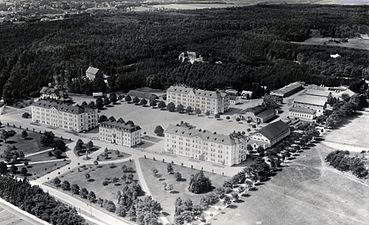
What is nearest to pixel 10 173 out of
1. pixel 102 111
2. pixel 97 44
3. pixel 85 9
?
pixel 102 111

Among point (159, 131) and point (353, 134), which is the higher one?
point (159, 131)

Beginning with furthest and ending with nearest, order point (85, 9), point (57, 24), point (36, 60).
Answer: point (85, 9) → point (57, 24) → point (36, 60)

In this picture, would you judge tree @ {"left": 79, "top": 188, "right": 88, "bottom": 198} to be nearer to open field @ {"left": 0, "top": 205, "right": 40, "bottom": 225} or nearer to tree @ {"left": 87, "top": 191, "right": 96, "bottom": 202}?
tree @ {"left": 87, "top": 191, "right": 96, "bottom": 202}

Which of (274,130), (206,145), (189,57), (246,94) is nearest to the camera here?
(206,145)

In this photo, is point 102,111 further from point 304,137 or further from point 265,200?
point 265,200

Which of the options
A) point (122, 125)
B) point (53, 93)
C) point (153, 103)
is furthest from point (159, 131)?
point (53, 93)

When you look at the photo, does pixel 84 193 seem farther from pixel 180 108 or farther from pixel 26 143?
pixel 180 108

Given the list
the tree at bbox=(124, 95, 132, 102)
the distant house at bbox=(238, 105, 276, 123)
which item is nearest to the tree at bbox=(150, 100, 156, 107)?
the tree at bbox=(124, 95, 132, 102)
